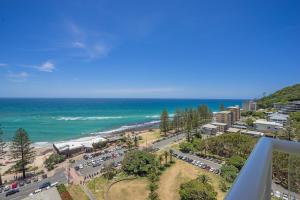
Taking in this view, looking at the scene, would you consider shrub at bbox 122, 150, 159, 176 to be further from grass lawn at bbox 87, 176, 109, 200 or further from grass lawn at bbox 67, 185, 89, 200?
grass lawn at bbox 67, 185, 89, 200

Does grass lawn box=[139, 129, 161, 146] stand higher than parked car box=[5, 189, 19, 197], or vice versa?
grass lawn box=[139, 129, 161, 146]

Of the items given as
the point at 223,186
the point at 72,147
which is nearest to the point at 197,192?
the point at 223,186

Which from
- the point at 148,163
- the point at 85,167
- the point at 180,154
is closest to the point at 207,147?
the point at 180,154

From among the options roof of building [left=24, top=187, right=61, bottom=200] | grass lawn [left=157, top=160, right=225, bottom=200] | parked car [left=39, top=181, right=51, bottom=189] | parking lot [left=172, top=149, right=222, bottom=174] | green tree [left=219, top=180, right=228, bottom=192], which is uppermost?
green tree [left=219, top=180, right=228, bottom=192]

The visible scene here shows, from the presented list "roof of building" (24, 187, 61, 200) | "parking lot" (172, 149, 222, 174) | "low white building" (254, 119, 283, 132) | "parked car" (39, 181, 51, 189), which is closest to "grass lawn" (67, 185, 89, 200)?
"roof of building" (24, 187, 61, 200)

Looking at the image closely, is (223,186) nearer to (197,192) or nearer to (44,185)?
(197,192)

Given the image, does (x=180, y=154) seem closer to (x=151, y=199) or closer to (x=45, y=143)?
(x=151, y=199)

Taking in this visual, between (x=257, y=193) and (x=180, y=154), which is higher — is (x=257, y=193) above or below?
above
